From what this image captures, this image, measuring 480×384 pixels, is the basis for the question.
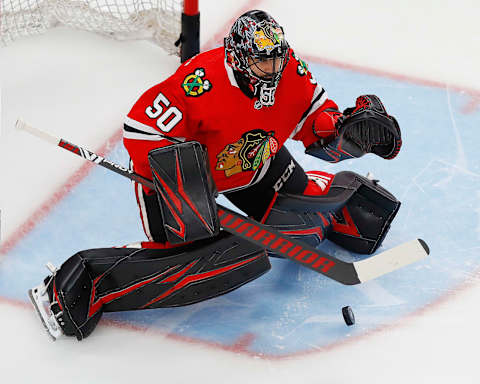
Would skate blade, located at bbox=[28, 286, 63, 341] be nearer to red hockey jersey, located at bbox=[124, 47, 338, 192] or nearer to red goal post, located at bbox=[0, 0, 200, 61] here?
red hockey jersey, located at bbox=[124, 47, 338, 192]

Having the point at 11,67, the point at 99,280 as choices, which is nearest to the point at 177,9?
the point at 11,67

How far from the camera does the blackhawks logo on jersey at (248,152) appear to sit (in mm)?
2609

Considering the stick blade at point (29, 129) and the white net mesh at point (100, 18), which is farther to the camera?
the white net mesh at point (100, 18)

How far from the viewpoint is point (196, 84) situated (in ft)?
8.17

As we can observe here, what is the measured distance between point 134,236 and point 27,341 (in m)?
0.57

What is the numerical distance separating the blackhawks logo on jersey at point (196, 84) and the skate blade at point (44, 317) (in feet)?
2.72

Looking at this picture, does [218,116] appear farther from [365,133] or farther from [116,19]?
[116,19]

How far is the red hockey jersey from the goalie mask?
74 mm

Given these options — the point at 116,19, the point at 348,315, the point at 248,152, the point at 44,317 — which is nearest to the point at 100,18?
the point at 116,19

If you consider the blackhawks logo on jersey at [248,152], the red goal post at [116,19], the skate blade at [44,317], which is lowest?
the skate blade at [44,317]

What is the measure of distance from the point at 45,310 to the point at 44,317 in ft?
0.12

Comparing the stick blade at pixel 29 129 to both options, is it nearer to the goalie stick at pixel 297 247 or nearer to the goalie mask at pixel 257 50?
the goalie stick at pixel 297 247

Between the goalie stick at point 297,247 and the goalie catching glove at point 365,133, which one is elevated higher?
the goalie catching glove at point 365,133

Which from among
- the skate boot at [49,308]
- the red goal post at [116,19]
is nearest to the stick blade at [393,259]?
the skate boot at [49,308]
